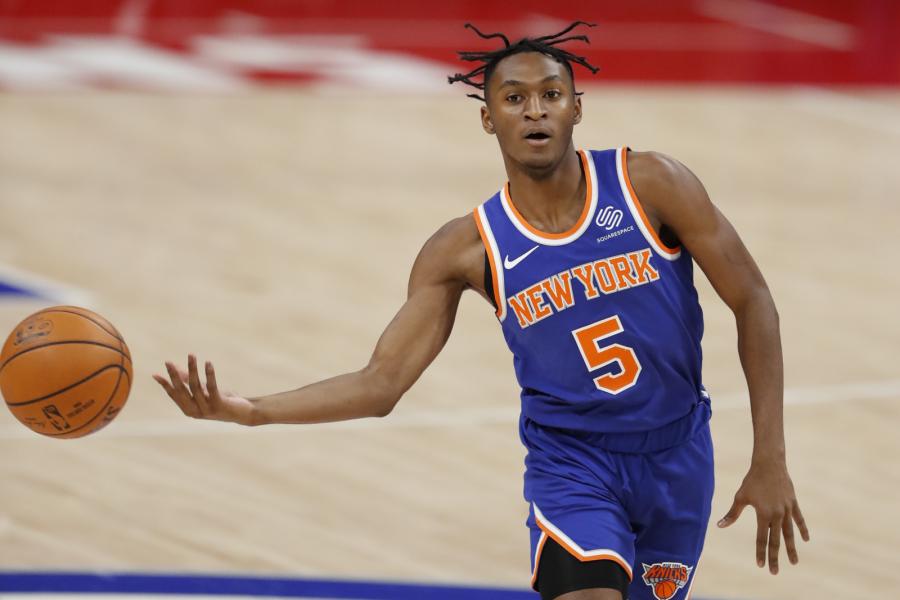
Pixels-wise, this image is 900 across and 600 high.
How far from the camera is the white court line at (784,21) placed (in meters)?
16.9

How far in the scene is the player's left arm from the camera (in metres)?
4.45

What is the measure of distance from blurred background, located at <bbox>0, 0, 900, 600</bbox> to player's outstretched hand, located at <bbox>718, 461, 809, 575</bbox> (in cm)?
209

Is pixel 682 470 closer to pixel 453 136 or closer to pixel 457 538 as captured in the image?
pixel 457 538

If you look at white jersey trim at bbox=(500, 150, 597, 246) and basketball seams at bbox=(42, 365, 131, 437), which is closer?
white jersey trim at bbox=(500, 150, 597, 246)

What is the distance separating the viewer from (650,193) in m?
4.59

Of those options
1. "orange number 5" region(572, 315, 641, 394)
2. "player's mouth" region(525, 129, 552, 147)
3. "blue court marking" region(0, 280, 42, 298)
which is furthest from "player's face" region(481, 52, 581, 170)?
"blue court marking" region(0, 280, 42, 298)

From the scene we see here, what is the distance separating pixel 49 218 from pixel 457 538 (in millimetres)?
5468

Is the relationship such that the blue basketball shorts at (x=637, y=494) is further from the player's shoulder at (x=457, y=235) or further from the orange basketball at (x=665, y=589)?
the player's shoulder at (x=457, y=235)

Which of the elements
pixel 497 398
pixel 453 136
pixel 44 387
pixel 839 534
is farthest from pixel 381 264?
pixel 44 387

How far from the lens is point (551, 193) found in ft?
15.3

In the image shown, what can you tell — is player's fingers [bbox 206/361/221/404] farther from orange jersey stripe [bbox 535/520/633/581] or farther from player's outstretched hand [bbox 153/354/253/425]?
orange jersey stripe [bbox 535/520/633/581]

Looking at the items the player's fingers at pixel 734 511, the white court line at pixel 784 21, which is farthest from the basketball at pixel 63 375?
the white court line at pixel 784 21

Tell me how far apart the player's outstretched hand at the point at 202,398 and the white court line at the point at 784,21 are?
13.1 meters

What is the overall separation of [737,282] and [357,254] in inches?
250
